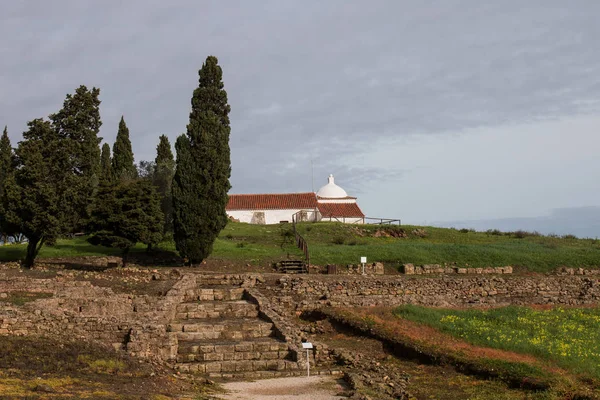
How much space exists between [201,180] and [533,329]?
69.8ft

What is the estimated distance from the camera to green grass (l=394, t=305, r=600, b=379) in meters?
17.3

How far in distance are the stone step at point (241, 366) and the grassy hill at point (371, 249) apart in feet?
58.4

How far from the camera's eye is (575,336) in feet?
68.9

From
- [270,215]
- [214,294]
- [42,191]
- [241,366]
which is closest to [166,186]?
[42,191]

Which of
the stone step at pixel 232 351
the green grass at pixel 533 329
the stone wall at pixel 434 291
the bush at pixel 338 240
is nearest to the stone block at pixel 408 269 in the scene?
the stone wall at pixel 434 291

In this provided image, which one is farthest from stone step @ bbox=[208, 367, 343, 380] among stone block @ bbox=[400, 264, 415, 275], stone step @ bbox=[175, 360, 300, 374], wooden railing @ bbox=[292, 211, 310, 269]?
stone block @ bbox=[400, 264, 415, 275]

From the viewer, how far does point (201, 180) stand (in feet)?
121

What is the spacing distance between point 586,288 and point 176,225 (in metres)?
22.9

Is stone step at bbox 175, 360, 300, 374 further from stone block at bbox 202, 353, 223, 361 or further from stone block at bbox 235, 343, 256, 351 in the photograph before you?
stone block at bbox 235, 343, 256, 351

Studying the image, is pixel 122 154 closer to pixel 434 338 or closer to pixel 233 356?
pixel 233 356

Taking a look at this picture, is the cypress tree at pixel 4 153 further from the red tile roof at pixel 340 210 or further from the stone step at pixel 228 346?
the stone step at pixel 228 346

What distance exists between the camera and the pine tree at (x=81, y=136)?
110 ft

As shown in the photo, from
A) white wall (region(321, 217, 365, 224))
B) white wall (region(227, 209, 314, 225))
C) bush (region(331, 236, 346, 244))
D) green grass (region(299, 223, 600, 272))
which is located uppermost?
white wall (region(227, 209, 314, 225))

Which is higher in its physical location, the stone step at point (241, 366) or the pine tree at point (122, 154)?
the pine tree at point (122, 154)
